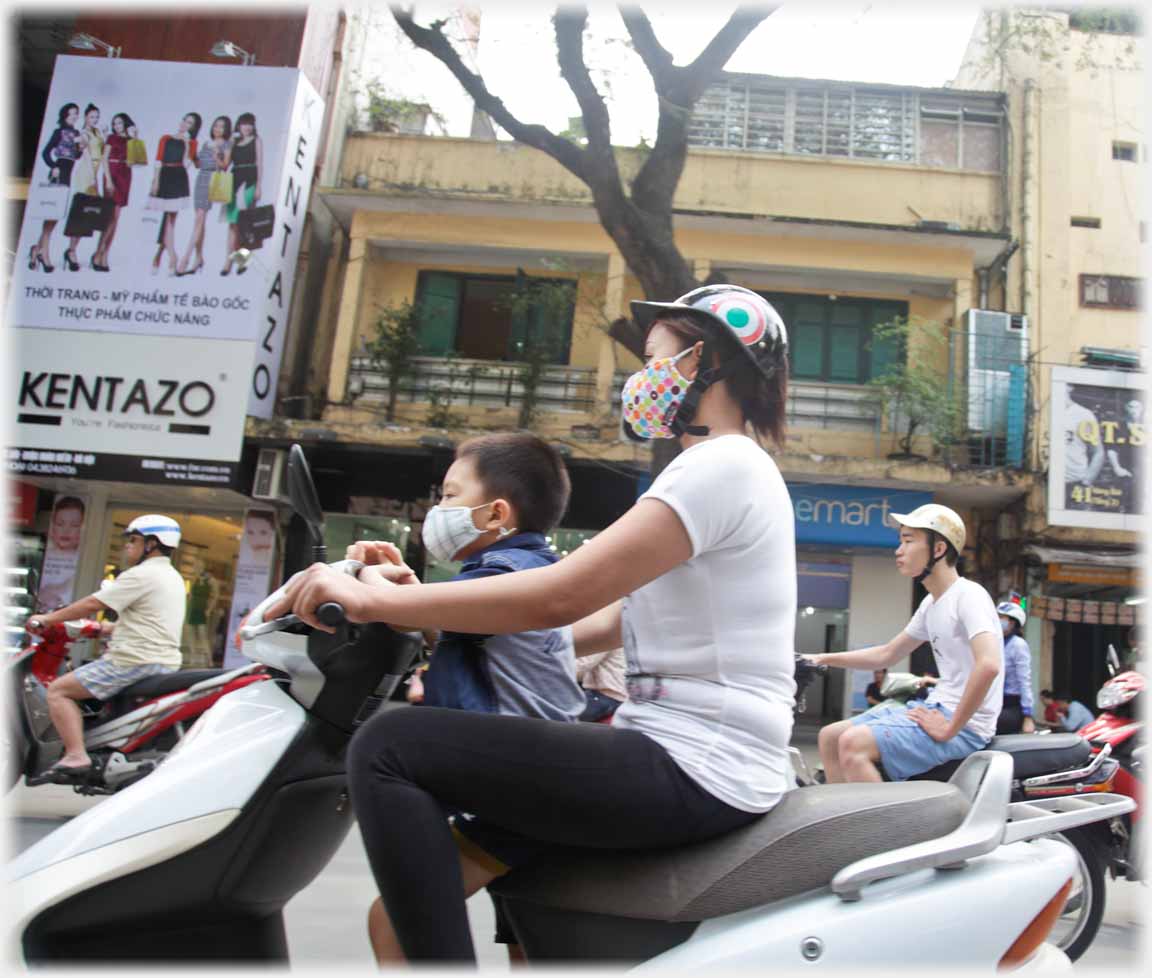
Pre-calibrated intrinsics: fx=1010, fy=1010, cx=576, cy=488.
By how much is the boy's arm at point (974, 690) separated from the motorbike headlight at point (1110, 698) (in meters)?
1.34

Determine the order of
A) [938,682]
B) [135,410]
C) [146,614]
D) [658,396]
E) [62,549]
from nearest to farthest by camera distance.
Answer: [658,396] → [938,682] → [146,614] → [135,410] → [62,549]

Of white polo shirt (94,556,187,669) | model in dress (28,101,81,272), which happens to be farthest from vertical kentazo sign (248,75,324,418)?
white polo shirt (94,556,187,669)

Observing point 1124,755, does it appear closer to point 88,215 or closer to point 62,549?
point 88,215

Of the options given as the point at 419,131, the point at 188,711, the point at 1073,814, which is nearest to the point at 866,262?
the point at 419,131

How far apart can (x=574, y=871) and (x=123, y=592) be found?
13.8ft

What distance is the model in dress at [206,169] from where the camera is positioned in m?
11.9

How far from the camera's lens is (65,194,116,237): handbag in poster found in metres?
12.1

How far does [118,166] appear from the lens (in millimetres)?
12227

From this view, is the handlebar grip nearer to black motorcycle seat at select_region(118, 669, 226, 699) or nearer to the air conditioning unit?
black motorcycle seat at select_region(118, 669, 226, 699)

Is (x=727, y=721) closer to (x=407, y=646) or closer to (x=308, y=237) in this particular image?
(x=407, y=646)

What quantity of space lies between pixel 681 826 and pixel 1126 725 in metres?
3.56

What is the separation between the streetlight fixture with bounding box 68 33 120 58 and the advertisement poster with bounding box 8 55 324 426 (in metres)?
0.72

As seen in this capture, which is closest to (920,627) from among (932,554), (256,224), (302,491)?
(932,554)

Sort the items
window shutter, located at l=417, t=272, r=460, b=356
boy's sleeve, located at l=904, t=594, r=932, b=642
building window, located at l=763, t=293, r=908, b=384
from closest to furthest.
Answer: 1. boy's sleeve, located at l=904, t=594, r=932, b=642
2. building window, located at l=763, t=293, r=908, b=384
3. window shutter, located at l=417, t=272, r=460, b=356
